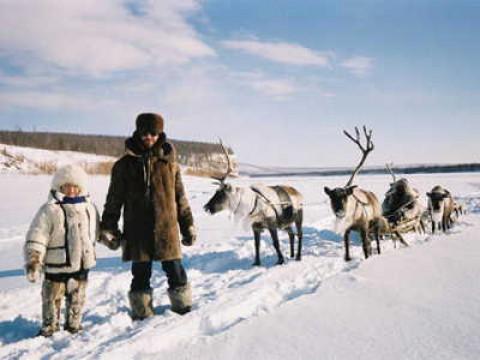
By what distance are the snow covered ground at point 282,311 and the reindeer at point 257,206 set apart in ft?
1.80

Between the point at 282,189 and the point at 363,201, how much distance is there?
1423 millimetres

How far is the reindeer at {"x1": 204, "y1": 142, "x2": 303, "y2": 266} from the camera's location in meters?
6.33

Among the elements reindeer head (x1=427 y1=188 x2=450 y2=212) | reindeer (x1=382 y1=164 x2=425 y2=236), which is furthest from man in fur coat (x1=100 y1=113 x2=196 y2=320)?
reindeer head (x1=427 y1=188 x2=450 y2=212)

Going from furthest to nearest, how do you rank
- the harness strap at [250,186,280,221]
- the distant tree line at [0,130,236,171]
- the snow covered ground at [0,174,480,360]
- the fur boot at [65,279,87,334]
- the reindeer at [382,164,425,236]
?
1. the distant tree line at [0,130,236,171]
2. the reindeer at [382,164,425,236]
3. the harness strap at [250,186,280,221]
4. the fur boot at [65,279,87,334]
5. the snow covered ground at [0,174,480,360]

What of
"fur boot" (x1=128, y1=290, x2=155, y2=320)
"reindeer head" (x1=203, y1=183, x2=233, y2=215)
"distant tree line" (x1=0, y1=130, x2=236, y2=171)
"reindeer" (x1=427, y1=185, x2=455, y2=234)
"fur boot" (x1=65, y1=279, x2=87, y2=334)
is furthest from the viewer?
"distant tree line" (x1=0, y1=130, x2=236, y2=171)

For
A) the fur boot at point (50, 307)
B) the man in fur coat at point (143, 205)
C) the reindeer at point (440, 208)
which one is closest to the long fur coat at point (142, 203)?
the man in fur coat at point (143, 205)

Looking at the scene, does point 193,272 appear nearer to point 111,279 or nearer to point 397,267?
point 111,279

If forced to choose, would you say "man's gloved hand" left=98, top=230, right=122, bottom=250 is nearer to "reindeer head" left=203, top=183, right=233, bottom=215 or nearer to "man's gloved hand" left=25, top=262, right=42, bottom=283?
"man's gloved hand" left=25, top=262, right=42, bottom=283

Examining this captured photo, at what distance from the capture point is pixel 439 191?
10508mm

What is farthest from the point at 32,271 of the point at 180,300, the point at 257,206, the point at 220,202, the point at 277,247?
the point at 277,247

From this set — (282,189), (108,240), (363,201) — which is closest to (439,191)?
(363,201)

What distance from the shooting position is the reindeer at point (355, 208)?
6.41 m

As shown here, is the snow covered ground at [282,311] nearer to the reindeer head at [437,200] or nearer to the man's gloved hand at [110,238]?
the man's gloved hand at [110,238]

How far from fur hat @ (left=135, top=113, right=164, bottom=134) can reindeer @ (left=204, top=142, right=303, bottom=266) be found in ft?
8.79
